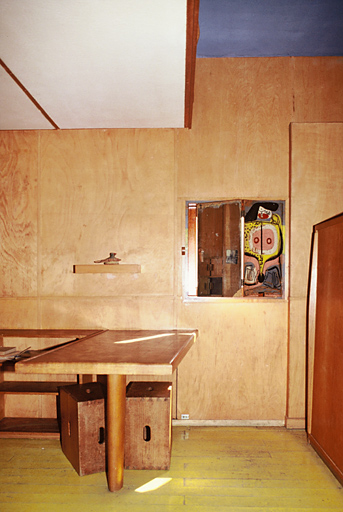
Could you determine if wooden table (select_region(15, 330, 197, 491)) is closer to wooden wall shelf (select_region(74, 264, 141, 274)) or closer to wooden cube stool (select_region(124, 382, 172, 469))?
wooden cube stool (select_region(124, 382, 172, 469))

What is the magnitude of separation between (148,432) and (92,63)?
97.3 inches

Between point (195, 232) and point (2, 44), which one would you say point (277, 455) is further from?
point (2, 44)

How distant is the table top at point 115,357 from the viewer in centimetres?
216

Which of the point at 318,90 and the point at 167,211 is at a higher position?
the point at 318,90

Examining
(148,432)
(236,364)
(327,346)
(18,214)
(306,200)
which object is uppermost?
(306,200)

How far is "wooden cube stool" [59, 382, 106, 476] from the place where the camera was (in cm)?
264

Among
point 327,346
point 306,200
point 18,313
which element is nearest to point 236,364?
point 327,346

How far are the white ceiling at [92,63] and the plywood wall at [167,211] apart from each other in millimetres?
270

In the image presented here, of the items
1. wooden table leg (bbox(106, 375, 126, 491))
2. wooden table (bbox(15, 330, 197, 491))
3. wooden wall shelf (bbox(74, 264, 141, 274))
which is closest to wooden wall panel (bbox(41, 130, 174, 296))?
wooden wall shelf (bbox(74, 264, 141, 274))

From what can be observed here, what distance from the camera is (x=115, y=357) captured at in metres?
2.31

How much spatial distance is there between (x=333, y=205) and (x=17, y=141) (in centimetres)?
291

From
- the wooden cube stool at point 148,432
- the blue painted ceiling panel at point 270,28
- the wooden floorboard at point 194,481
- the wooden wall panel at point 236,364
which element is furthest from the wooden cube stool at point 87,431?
the blue painted ceiling panel at point 270,28

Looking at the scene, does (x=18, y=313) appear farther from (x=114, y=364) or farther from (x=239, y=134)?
(x=239, y=134)

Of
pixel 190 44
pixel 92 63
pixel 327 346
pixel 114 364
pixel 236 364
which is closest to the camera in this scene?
pixel 114 364
